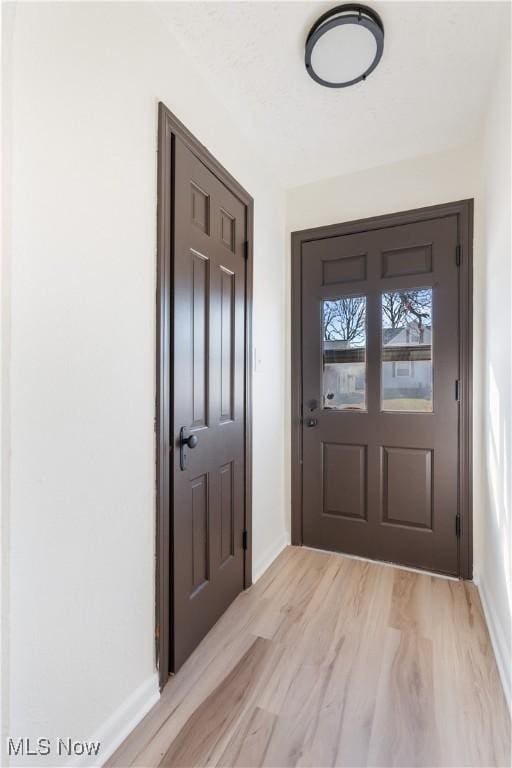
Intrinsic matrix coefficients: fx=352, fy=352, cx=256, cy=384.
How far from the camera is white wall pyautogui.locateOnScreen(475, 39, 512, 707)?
1.40 m

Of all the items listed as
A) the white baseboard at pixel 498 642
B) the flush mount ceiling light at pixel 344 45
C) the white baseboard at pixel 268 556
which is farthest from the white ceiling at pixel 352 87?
the white baseboard at pixel 268 556

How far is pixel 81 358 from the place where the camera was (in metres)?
1.06

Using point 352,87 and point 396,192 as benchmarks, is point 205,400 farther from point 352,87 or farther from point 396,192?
point 396,192

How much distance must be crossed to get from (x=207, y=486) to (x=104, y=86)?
159 centimetres

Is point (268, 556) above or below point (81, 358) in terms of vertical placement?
below

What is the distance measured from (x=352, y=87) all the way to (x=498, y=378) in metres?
1.55

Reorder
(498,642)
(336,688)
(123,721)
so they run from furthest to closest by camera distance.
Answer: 1. (498,642)
2. (336,688)
3. (123,721)

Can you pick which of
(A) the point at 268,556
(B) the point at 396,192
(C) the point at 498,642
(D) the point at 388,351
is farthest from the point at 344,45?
(A) the point at 268,556

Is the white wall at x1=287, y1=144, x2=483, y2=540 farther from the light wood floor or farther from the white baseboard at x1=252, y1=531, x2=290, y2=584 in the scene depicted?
the light wood floor

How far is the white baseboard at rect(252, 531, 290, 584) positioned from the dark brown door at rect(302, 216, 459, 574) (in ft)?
0.55

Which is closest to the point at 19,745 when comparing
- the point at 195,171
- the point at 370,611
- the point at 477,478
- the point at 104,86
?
the point at 370,611

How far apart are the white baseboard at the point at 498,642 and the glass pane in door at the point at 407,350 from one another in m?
1.04

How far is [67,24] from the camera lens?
101 centimetres

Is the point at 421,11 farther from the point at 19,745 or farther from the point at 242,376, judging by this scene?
the point at 19,745
